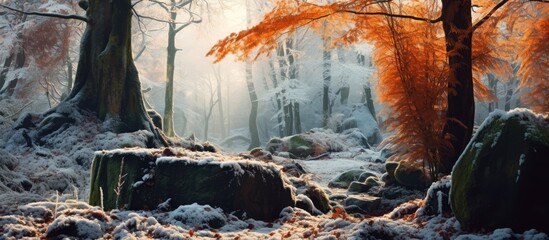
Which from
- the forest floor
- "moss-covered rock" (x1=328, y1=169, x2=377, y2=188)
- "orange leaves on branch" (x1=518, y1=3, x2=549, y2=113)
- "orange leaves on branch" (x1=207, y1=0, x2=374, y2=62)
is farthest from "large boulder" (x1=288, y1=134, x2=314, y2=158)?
"orange leaves on branch" (x1=207, y1=0, x2=374, y2=62)

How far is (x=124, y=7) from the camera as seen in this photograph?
13.4 metres

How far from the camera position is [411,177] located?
12219 millimetres

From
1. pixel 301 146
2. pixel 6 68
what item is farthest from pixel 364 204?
pixel 6 68

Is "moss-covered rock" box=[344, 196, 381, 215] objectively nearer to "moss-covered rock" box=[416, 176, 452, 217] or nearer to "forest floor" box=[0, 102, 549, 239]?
"forest floor" box=[0, 102, 549, 239]

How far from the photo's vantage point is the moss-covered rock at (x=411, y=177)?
11.9 m

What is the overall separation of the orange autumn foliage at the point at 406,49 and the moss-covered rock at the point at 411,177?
3295 millimetres

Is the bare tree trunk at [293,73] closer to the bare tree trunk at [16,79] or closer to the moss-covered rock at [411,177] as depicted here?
the bare tree trunk at [16,79]

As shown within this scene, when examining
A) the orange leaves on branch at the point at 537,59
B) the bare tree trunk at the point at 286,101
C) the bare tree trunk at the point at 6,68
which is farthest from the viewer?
the bare tree trunk at the point at 286,101

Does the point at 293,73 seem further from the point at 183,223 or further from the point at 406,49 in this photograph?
the point at 183,223

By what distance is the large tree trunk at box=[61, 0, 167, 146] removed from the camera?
13.0 metres

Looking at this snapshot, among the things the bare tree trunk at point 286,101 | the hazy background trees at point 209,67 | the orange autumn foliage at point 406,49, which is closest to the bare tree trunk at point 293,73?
the hazy background trees at point 209,67

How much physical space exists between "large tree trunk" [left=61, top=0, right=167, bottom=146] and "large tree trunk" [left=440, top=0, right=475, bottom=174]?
7926 millimetres

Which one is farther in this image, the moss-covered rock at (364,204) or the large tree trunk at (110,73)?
the large tree trunk at (110,73)

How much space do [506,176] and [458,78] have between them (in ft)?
12.4
